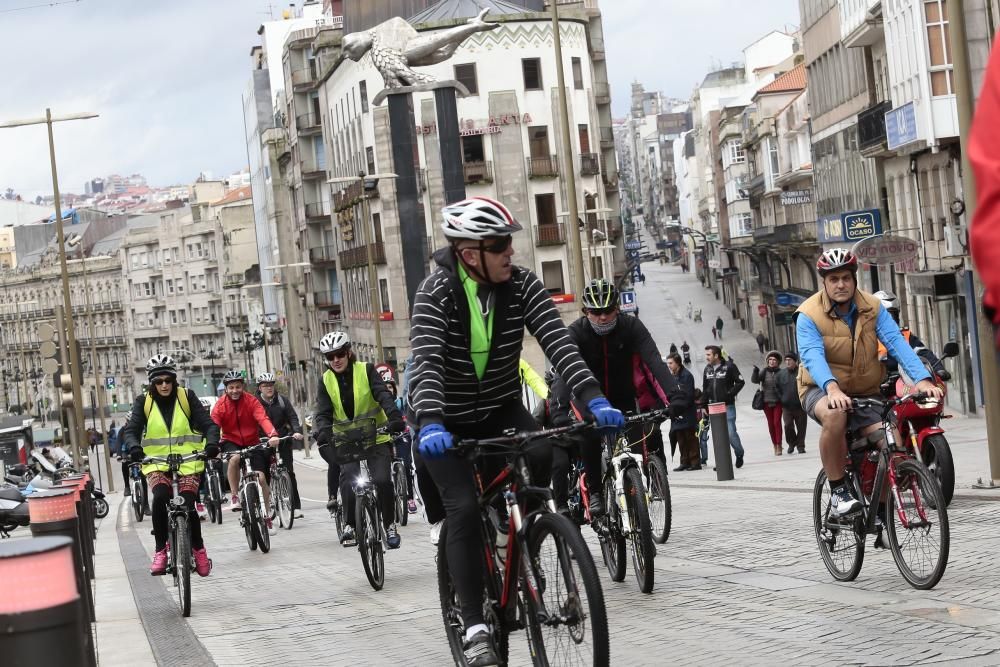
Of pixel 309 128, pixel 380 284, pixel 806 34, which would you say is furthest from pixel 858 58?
pixel 309 128

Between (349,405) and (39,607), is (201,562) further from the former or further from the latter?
(39,607)

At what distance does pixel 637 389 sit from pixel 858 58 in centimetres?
4070

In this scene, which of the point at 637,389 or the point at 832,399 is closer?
the point at 832,399

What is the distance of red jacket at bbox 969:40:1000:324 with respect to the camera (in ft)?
8.82

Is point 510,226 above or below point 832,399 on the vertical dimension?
above

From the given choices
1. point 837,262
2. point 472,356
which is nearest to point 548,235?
point 837,262

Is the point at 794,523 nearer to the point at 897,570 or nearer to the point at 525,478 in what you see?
the point at 897,570

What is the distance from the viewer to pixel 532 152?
76.1 meters

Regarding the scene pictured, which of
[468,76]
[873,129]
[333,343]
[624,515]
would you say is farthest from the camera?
[468,76]

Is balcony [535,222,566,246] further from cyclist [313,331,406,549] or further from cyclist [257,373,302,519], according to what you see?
cyclist [313,331,406,549]

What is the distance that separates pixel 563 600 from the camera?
21.3 feet

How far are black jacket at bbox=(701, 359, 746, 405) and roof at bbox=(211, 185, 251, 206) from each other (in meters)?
127

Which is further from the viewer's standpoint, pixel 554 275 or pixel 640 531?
pixel 554 275

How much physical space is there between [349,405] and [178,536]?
7.09ft
